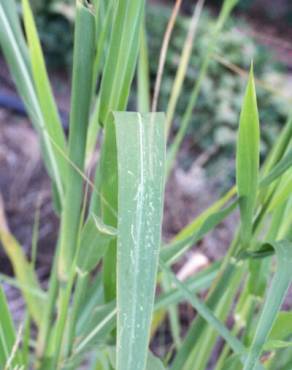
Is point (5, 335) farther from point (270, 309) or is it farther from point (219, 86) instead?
point (219, 86)

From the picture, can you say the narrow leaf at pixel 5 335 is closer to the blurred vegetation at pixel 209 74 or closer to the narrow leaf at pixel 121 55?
the narrow leaf at pixel 121 55

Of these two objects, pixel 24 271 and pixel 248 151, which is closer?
pixel 248 151

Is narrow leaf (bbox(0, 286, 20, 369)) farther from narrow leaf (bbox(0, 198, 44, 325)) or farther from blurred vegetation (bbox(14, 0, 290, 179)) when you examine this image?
blurred vegetation (bbox(14, 0, 290, 179))

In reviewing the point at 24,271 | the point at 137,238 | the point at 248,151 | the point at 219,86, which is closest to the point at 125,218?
the point at 137,238

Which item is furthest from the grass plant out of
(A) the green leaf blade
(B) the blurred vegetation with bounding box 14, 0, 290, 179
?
(B) the blurred vegetation with bounding box 14, 0, 290, 179

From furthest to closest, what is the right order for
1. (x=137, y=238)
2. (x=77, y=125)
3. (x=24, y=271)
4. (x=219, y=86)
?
(x=219, y=86) → (x=24, y=271) → (x=77, y=125) → (x=137, y=238)

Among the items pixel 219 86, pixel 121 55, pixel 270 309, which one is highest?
pixel 121 55

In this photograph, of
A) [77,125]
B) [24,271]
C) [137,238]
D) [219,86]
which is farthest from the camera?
[219,86]

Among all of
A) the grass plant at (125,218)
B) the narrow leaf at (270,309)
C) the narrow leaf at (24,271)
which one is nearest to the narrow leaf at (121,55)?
the grass plant at (125,218)

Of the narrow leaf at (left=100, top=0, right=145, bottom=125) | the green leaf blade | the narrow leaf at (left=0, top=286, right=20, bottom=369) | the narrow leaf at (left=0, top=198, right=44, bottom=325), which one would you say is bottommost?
the narrow leaf at (left=0, top=198, right=44, bottom=325)

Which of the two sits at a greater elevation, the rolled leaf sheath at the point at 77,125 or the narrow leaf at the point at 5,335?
the rolled leaf sheath at the point at 77,125
